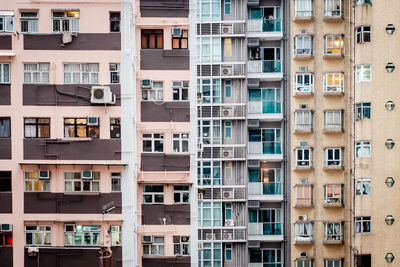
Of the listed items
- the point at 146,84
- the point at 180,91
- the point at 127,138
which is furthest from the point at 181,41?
the point at 127,138

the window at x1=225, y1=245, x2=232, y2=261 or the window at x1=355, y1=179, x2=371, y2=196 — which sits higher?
the window at x1=355, y1=179, x2=371, y2=196

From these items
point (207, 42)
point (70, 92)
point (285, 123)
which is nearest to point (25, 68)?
point (70, 92)

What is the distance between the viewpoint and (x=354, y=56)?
19812 mm

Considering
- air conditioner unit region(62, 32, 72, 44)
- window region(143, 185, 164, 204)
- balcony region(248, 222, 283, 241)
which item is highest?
air conditioner unit region(62, 32, 72, 44)

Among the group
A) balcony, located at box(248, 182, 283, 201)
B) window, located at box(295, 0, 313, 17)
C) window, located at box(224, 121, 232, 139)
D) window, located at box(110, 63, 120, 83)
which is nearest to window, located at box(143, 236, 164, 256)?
balcony, located at box(248, 182, 283, 201)

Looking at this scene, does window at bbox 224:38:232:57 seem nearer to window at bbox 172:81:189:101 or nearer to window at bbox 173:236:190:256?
window at bbox 172:81:189:101

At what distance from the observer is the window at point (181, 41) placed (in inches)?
664

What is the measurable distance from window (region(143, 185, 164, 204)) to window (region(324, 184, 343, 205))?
281 inches

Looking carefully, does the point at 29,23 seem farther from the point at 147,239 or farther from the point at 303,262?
the point at 303,262

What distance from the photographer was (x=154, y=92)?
17000mm

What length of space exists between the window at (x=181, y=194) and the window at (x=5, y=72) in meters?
6.36

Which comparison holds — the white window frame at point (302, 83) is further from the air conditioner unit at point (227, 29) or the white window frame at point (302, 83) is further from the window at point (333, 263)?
the window at point (333, 263)

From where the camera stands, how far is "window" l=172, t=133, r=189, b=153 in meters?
16.9

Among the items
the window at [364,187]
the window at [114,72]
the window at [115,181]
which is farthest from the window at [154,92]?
the window at [364,187]
